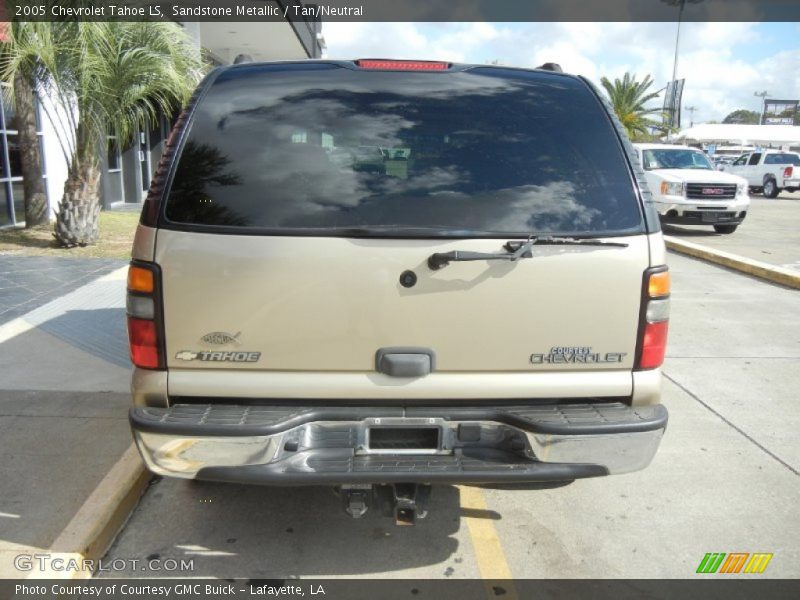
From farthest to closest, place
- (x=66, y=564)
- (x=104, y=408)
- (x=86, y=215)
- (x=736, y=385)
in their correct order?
(x=86, y=215), (x=736, y=385), (x=104, y=408), (x=66, y=564)

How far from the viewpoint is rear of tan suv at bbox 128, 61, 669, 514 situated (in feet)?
8.49

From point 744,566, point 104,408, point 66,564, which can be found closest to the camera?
point 66,564

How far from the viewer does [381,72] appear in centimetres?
293

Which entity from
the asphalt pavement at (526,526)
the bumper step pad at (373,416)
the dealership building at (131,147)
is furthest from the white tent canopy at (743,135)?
the bumper step pad at (373,416)

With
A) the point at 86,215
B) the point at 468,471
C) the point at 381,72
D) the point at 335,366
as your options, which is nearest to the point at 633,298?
the point at 468,471

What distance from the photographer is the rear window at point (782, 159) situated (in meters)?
29.0

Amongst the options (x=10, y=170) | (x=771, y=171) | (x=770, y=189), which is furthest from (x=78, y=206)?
(x=770, y=189)

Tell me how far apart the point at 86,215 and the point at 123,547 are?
768 centimetres

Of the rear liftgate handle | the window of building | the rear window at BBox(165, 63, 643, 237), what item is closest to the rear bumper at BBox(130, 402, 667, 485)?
the rear liftgate handle

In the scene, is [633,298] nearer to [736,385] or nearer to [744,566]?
[744,566]

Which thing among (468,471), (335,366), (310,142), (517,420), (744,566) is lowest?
(744,566)

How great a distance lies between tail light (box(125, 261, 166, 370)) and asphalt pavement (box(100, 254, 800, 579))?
105 centimetres

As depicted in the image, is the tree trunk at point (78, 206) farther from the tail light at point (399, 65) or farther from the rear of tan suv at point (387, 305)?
the tail light at point (399, 65)

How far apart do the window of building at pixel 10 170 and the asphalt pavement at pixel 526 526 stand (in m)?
8.99
